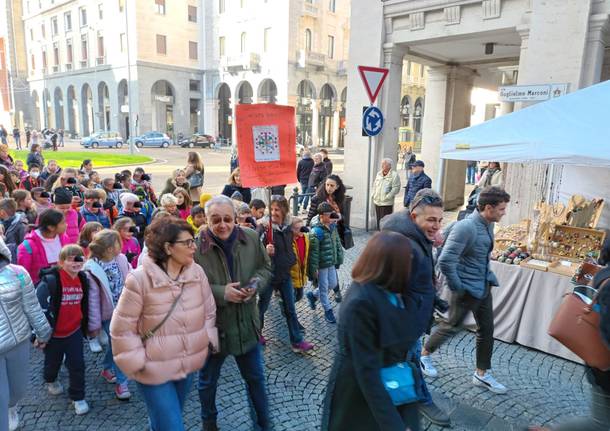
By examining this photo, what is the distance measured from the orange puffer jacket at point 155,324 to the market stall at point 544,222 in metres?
3.83

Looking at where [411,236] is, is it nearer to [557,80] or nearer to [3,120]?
[557,80]

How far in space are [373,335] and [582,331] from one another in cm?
164

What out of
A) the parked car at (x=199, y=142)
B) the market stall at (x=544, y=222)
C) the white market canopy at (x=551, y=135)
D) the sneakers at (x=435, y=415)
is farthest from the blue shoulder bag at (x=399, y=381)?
the parked car at (x=199, y=142)

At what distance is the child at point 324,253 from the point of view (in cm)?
526

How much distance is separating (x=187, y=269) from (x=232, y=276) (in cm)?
44

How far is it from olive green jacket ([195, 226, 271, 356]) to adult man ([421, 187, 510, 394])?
172cm

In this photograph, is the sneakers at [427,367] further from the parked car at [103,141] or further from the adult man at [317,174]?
the parked car at [103,141]

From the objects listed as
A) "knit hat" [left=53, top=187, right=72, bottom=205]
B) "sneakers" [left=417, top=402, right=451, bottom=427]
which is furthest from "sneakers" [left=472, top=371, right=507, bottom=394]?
"knit hat" [left=53, top=187, right=72, bottom=205]

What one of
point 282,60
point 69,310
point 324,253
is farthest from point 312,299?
point 282,60

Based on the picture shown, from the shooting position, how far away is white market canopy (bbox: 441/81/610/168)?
495 cm

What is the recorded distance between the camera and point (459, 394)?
4.02 m

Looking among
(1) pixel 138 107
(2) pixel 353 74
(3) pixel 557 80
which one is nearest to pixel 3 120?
(1) pixel 138 107

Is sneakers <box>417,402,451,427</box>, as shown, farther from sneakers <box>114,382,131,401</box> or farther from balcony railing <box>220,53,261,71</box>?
balcony railing <box>220,53,261,71</box>

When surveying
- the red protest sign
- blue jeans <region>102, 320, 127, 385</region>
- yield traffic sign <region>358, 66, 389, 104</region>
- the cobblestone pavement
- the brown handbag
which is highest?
yield traffic sign <region>358, 66, 389, 104</region>
